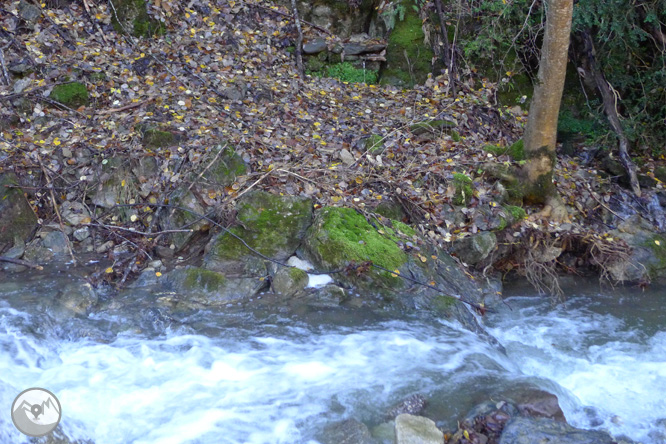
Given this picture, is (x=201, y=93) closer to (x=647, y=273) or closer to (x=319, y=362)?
(x=319, y=362)

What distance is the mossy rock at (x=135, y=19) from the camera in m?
9.66

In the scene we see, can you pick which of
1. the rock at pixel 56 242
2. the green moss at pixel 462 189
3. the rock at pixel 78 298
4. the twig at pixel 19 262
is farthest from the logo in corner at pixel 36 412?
the green moss at pixel 462 189

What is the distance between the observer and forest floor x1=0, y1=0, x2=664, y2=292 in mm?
7234

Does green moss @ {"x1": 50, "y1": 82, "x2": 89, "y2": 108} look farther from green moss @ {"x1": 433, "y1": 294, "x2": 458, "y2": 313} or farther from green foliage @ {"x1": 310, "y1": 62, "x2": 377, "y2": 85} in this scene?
green moss @ {"x1": 433, "y1": 294, "x2": 458, "y2": 313}

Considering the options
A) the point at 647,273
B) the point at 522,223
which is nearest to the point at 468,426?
the point at 522,223

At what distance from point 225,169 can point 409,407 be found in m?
4.10

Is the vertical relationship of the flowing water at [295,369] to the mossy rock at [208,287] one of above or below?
below

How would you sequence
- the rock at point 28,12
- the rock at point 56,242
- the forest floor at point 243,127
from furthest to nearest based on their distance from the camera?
the rock at point 28,12
the forest floor at point 243,127
the rock at point 56,242

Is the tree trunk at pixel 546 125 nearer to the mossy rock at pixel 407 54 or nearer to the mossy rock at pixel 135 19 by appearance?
the mossy rock at pixel 407 54

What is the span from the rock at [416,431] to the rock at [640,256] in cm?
437

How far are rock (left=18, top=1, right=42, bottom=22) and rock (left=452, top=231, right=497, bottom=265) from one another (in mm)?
7698

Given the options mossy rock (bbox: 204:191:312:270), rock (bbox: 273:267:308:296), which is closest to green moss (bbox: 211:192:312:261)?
mossy rock (bbox: 204:191:312:270)

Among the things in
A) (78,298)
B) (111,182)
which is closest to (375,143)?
(111,182)

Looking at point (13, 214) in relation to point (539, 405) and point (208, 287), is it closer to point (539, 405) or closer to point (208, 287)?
point (208, 287)
